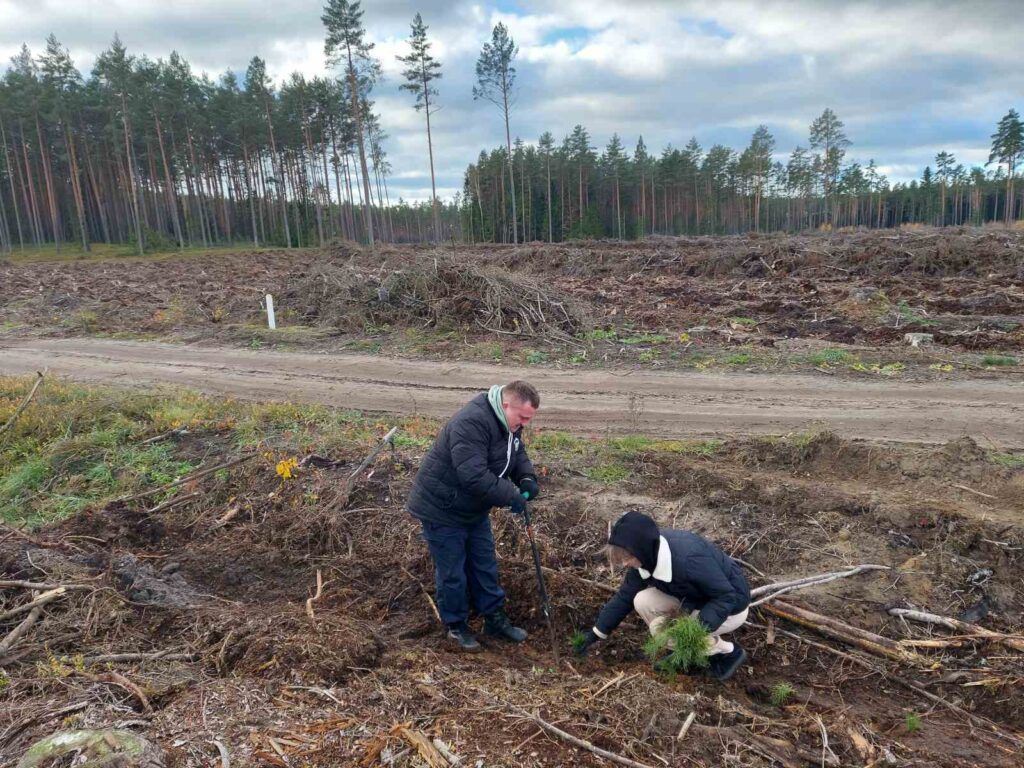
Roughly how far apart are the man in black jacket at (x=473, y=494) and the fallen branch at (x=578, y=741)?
146cm

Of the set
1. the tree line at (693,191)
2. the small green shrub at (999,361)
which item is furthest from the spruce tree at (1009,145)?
the small green shrub at (999,361)

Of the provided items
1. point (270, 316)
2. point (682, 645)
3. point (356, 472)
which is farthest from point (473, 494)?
point (270, 316)

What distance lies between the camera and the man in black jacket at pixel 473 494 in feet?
14.1

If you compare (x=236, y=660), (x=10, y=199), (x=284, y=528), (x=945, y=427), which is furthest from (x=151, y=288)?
(x=10, y=199)

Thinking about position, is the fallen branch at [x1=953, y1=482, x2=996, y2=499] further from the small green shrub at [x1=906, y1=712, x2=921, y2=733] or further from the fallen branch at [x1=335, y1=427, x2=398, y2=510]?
the fallen branch at [x1=335, y1=427, x2=398, y2=510]

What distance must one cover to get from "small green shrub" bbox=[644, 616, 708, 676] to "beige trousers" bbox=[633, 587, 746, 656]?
0.10m

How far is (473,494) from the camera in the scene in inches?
174

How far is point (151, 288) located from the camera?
25.1 m

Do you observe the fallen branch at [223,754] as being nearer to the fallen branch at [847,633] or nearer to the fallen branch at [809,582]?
the fallen branch at [809,582]

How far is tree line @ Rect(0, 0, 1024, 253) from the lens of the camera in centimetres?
4819

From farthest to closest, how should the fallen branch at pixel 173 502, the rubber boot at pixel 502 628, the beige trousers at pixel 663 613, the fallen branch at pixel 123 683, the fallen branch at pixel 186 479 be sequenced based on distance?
1. the fallen branch at pixel 186 479
2. the fallen branch at pixel 173 502
3. the rubber boot at pixel 502 628
4. the beige trousers at pixel 663 613
5. the fallen branch at pixel 123 683

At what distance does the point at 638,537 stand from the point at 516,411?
120 cm

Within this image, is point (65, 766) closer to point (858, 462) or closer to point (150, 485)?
point (150, 485)

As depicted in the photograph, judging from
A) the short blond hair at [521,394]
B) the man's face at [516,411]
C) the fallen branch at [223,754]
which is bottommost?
the fallen branch at [223,754]
